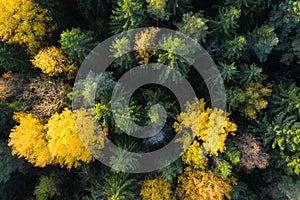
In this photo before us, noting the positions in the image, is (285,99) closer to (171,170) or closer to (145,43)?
(171,170)

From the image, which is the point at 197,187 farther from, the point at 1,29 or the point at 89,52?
the point at 1,29

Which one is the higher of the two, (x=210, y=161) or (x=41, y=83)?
(x=41, y=83)

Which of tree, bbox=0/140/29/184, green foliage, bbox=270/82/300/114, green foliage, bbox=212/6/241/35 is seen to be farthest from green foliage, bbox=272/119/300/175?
tree, bbox=0/140/29/184

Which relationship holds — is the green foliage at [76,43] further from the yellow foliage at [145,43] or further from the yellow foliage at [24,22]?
the yellow foliage at [145,43]

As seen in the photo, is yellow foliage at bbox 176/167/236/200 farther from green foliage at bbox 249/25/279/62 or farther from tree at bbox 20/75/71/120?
tree at bbox 20/75/71/120

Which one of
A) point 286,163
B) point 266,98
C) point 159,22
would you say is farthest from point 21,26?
point 286,163

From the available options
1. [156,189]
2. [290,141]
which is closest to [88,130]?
[156,189]
